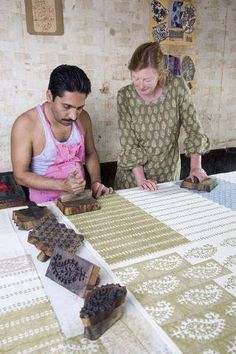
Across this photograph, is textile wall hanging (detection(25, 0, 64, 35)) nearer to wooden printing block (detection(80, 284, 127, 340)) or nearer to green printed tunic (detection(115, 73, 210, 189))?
green printed tunic (detection(115, 73, 210, 189))

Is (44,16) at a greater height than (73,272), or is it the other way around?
(44,16)

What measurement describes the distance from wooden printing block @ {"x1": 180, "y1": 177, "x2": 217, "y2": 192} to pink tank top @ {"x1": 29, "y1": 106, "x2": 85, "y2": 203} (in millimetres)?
595

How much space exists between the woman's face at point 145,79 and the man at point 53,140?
293mm

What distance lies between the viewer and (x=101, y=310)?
732 millimetres

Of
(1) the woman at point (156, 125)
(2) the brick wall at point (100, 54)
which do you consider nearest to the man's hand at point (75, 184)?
(1) the woman at point (156, 125)

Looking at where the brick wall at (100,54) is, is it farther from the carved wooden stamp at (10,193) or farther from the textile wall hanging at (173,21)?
the carved wooden stamp at (10,193)

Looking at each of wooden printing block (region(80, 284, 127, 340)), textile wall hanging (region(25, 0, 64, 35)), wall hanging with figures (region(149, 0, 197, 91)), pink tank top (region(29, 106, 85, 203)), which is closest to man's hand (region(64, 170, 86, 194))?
pink tank top (region(29, 106, 85, 203))

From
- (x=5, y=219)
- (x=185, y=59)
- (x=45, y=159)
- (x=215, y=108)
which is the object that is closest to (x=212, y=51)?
(x=185, y=59)

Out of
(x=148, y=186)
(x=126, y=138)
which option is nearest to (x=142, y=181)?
A: (x=148, y=186)

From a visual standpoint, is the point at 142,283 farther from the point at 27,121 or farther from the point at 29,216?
the point at 27,121

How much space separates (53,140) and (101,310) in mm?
1270

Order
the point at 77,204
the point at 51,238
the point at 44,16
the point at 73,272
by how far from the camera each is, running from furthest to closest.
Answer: the point at 44,16, the point at 77,204, the point at 51,238, the point at 73,272

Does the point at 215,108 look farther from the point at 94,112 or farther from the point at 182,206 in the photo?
the point at 182,206

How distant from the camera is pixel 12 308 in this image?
2.70 feet
